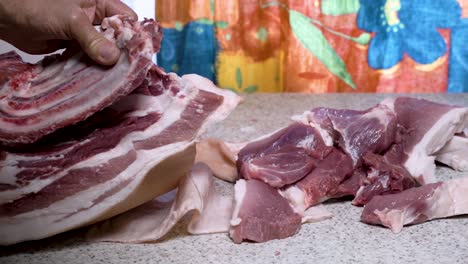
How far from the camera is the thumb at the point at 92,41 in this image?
1.16m

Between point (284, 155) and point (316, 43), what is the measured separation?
107 centimetres

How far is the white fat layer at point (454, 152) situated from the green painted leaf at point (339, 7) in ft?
2.89

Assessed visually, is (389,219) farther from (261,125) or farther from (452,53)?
(452,53)

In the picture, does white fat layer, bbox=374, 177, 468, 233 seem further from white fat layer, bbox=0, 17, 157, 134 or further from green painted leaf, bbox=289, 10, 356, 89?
green painted leaf, bbox=289, 10, 356, 89

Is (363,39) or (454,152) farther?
(363,39)

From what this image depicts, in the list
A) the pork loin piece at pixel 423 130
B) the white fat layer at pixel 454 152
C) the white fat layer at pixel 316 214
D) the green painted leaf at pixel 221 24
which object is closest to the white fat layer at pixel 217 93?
the white fat layer at pixel 316 214

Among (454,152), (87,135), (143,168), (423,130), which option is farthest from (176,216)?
(454,152)

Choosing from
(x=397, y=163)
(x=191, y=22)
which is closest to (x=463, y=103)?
(x=397, y=163)

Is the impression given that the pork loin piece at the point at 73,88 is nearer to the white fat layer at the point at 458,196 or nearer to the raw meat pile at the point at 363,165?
the raw meat pile at the point at 363,165

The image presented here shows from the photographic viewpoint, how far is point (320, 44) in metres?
2.43

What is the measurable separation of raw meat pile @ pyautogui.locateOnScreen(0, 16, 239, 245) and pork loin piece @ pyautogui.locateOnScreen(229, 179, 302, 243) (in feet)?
0.49

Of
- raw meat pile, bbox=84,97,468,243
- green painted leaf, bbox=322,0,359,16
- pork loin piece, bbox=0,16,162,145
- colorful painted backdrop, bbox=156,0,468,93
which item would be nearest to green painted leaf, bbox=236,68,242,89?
colorful painted backdrop, bbox=156,0,468,93

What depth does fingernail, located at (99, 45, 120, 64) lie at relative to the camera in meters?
1.17

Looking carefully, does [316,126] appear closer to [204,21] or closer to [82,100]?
[82,100]
